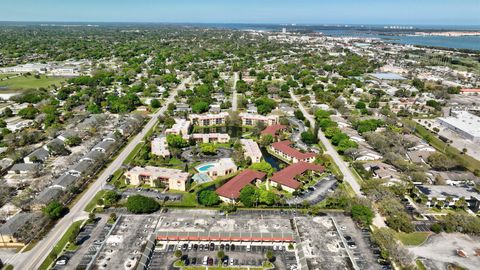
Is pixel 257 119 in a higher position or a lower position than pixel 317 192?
higher

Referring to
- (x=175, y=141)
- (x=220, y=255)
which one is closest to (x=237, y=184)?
(x=220, y=255)

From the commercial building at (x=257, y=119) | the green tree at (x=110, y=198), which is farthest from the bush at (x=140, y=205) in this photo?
the commercial building at (x=257, y=119)

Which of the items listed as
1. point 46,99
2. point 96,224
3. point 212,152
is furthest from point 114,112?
point 96,224

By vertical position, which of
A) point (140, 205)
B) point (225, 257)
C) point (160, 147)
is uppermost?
point (160, 147)

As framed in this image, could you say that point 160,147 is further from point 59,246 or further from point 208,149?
point 59,246

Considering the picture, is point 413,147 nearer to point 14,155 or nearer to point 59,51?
point 14,155

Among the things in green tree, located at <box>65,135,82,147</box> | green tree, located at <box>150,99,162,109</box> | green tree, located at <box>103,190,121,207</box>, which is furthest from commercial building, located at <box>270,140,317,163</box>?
green tree, located at <box>150,99,162,109</box>
